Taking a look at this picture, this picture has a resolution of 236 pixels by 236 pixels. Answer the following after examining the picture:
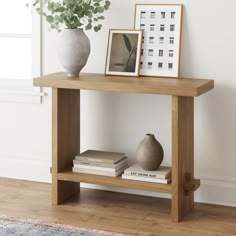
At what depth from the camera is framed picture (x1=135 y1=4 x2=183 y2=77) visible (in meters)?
3.74

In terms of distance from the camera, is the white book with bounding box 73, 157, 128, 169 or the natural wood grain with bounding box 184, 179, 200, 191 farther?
the white book with bounding box 73, 157, 128, 169

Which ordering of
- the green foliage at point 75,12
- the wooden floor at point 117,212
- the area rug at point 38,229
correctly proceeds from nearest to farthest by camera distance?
the area rug at point 38,229 < the wooden floor at point 117,212 < the green foliage at point 75,12

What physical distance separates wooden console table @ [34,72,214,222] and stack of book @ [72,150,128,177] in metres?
0.05

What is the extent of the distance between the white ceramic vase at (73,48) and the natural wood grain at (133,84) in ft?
0.29

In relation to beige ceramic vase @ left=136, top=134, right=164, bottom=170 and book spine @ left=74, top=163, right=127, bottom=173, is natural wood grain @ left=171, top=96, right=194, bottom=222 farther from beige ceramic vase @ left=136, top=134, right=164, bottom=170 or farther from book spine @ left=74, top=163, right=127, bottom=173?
book spine @ left=74, top=163, right=127, bottom=173

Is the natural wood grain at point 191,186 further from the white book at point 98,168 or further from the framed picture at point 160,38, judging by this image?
the framed picture at point 160,38

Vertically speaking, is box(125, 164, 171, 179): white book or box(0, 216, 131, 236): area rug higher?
box(125, 164, 171, 179): white book

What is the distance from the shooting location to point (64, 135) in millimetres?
3803

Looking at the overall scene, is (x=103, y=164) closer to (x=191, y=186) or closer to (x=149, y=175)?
(x=149, y=175)

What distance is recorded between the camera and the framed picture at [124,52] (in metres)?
3.78

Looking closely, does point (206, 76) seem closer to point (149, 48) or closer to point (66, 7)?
point (149, 48)

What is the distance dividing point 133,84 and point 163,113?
50 centimetres

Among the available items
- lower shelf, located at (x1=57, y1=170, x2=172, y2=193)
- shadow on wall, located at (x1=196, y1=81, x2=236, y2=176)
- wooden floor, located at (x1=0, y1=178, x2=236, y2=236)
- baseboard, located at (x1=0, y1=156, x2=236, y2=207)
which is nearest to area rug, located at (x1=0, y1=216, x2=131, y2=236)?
wooden floor, located at (x1=0, y1=178, x2=236, y2=236)

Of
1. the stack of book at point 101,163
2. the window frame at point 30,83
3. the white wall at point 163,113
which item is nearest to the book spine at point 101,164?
the stack of book at point 101,163
